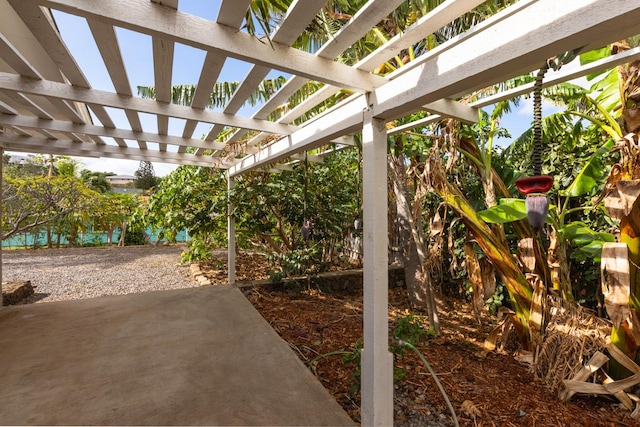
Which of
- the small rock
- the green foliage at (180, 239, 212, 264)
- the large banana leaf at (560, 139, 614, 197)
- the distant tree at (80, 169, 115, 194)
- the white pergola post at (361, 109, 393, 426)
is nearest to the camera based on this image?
the white pergola post at (361, 109, 393, 426)

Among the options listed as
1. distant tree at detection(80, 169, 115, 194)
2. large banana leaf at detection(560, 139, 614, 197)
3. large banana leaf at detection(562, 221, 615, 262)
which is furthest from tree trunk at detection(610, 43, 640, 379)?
distant tree at detection(80, 169, 115, 194)

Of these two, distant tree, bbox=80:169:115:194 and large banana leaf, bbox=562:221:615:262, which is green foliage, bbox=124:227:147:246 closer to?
distant tree, bbox=80:169:115:194

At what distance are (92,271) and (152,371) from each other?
672cm

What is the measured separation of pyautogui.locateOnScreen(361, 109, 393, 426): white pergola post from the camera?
2166 mm

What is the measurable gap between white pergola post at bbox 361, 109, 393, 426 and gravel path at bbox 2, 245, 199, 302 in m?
5.57

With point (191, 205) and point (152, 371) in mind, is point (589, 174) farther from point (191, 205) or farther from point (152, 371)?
point (191, 205)

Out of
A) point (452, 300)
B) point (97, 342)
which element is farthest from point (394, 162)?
point (97, 342)

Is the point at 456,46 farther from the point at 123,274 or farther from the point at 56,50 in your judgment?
the point at 123,274

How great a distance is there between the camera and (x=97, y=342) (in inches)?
140

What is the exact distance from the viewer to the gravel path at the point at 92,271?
633 cm

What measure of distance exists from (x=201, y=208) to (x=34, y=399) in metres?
4.41

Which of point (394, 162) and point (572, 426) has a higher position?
point (394, 162)

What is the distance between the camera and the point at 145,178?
2378cm

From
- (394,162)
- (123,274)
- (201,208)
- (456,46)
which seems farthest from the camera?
(123,274)
